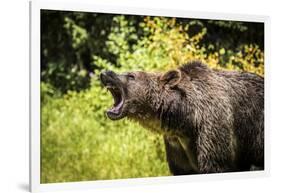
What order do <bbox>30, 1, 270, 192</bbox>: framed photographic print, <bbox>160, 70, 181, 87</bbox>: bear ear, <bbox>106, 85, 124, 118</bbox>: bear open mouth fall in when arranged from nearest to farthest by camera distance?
<bbox>30, 1, 270, 192</bbox>: framed photographic print
<bbox>106, 85, 124, 118</bbox>: bear open mouth
<bbox>160, 70, 181, 87</bbox>: bear ear

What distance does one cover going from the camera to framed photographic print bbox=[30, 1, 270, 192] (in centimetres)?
Result: 528

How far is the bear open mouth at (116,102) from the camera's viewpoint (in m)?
5.50

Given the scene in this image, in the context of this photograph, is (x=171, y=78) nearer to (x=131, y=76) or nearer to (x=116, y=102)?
(x=131, y=76)

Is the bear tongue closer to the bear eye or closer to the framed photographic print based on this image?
the framed photographic print

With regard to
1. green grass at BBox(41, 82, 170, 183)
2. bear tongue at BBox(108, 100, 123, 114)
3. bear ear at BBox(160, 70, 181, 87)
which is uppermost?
bear ear at BBox(160, 70, 181, 87)

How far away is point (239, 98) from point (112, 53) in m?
1.41

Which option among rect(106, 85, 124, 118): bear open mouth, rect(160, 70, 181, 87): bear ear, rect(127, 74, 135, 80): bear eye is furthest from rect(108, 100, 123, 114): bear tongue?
rect(160, 70, 181, 87): bear ear

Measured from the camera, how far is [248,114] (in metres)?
6.05

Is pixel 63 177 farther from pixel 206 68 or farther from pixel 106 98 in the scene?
pixel 206 68

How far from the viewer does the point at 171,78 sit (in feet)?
18.6

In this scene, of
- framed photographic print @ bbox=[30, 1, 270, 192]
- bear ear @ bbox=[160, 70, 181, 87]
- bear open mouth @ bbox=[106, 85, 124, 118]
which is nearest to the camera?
framed photographic print @ bbox=[30, 1, 270, 192]

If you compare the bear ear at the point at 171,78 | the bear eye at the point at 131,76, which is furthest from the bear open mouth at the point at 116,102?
the bear ear at the point at 171,78
